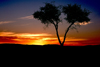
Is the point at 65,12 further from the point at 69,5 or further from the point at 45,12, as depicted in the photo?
the point at 45,12

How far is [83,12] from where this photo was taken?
30.1 metres

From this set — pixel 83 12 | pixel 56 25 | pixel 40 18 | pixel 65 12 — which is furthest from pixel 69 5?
pixel 40 18

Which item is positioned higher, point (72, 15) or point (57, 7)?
point (57, 7)

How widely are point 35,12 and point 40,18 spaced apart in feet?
7.02

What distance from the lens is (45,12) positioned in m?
30.2
